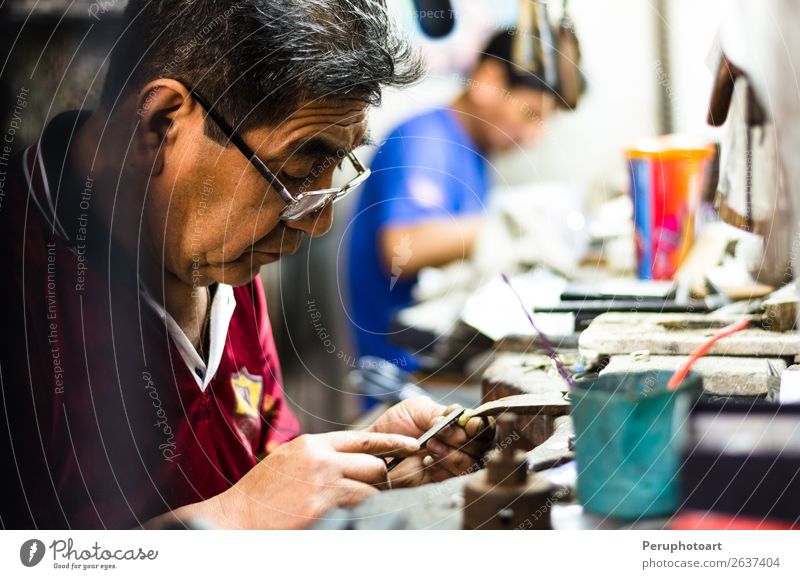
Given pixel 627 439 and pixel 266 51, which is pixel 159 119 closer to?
pixel 266 51

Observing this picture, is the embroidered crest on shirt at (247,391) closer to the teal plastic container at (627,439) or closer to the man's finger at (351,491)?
the man's finger at (351,491)

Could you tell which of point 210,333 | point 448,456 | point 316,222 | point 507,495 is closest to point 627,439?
point 507,495

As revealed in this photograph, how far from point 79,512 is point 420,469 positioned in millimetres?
440

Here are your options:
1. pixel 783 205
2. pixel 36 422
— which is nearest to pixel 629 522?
pixel 783 205

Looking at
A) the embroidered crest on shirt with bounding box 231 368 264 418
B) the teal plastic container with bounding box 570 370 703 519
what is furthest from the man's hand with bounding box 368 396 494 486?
the embroidered crest on shirt with bounding box 231 368 264 418

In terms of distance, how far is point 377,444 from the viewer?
3.19 ft

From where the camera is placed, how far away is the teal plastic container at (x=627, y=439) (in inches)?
33.3

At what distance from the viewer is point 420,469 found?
3.37 feet

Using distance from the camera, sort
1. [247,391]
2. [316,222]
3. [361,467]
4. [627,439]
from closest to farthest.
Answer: [627,439] → [361,467] → [316,222] → [247,391]

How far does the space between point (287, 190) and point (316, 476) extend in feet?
1.05

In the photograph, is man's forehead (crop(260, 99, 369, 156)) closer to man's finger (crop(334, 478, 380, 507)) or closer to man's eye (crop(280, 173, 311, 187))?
man's eye (crop(280, 173, 311, 187))

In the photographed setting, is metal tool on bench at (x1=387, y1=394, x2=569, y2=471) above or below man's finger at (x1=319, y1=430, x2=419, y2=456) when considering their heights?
above

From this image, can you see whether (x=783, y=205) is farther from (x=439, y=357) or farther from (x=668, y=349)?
(x=439, y=357)

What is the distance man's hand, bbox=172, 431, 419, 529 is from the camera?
37.8 inches
